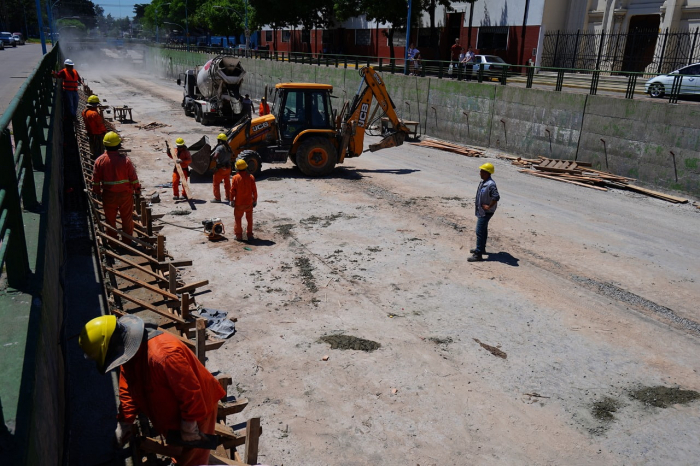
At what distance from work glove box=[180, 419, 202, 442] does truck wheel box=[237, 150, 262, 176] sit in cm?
1190

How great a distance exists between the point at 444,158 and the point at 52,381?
1772cm

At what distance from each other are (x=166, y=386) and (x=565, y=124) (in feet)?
57.2

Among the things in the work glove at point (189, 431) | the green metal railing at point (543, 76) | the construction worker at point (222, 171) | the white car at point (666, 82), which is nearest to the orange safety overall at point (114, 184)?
the construction worker at point (222, 171)

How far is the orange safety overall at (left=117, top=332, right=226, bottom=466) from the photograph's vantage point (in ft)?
11.2

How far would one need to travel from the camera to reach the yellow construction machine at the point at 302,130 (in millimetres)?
15734

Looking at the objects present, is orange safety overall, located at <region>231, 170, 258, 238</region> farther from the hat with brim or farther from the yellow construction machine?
the hat with brim

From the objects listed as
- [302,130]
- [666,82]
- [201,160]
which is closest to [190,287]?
[201,160]

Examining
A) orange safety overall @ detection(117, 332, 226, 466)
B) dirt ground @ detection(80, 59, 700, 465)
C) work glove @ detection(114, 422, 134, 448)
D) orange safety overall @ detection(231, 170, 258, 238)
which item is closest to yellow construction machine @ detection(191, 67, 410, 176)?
dirt ground @ detection(80, 59, 700, 465)

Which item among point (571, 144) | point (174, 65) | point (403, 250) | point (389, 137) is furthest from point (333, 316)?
point (174, 65)

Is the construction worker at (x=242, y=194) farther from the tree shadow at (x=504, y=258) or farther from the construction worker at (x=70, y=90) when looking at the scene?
the construction worker at (x=70, y=90)

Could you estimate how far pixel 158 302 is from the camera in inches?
283

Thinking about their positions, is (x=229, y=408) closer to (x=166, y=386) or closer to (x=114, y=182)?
(x=166, y=386)

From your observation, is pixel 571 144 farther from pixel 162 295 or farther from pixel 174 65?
pixel 174 65

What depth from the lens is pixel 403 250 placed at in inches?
424
